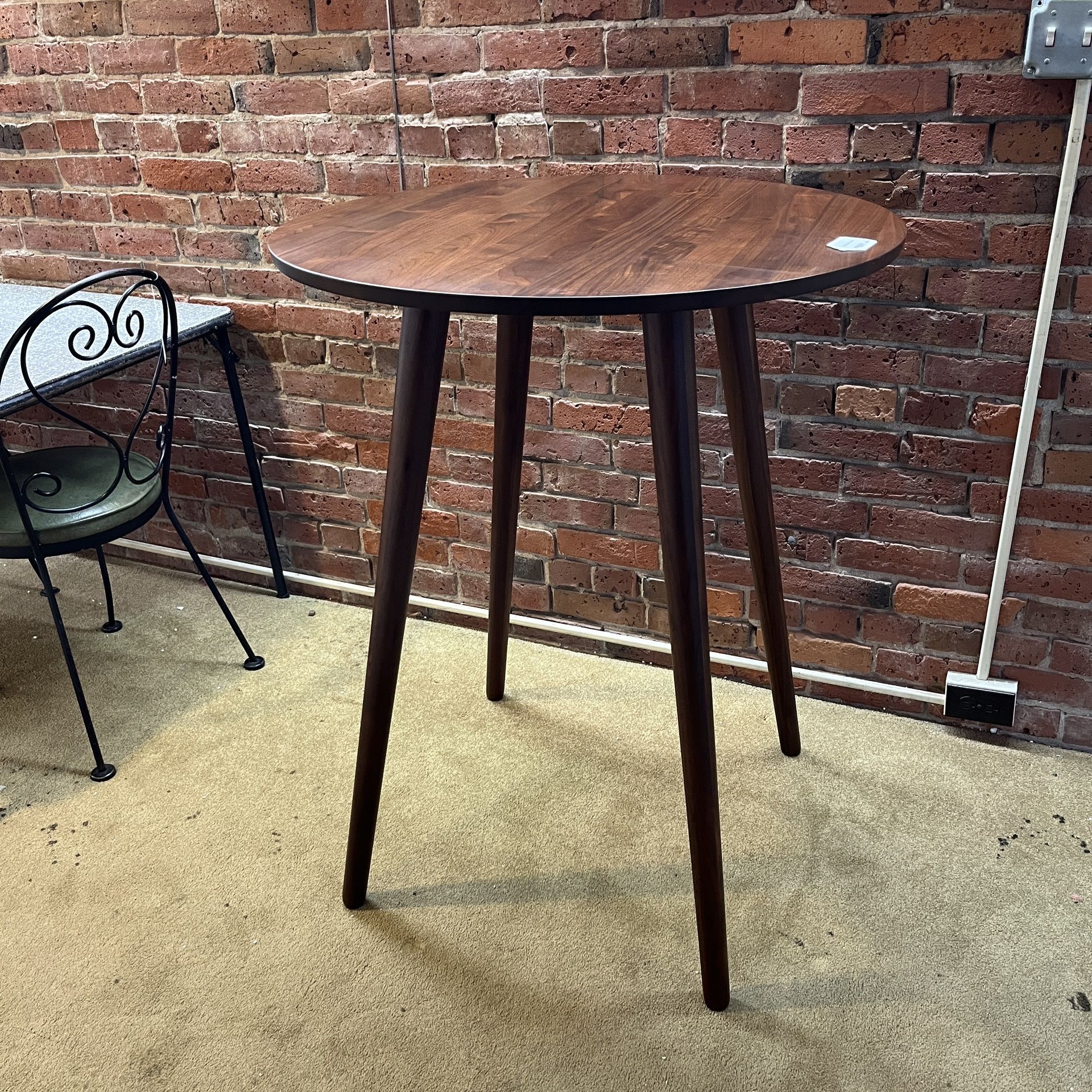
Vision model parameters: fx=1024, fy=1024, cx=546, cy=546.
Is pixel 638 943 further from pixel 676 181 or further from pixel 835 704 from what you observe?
pixel 676 181

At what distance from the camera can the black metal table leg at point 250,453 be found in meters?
2.10

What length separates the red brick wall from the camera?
152 cm

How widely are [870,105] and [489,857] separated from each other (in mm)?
1280

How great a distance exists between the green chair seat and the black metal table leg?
0.71 ft

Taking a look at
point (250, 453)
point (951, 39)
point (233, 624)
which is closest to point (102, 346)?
point (250, 453)

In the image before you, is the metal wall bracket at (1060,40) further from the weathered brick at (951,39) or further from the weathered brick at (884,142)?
the weathered brick at (884,142)

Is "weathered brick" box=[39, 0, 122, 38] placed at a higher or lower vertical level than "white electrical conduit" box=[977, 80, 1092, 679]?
higher

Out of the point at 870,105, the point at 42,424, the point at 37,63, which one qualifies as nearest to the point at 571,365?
the point at 870,105

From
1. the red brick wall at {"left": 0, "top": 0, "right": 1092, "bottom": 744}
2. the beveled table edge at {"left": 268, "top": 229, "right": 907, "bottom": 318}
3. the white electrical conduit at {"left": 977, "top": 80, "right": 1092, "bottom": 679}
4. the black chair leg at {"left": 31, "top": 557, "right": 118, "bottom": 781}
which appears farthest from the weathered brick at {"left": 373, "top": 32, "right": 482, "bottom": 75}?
the black chair leg at {"left": 31, "top": 557, "right": 118, "bottom": 781}

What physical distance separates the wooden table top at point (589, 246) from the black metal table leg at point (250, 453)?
2.29 ft

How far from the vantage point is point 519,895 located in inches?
61.1

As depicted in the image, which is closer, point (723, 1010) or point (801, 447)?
point (723, 1010)

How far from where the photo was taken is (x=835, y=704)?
1.94 meters

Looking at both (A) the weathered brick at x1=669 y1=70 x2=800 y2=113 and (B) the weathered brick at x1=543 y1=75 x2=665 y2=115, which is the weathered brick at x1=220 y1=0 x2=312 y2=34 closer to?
(B) the weathered brick at x1=543 y1=75 x2=665 y2=115
